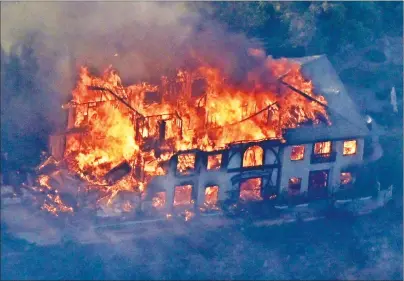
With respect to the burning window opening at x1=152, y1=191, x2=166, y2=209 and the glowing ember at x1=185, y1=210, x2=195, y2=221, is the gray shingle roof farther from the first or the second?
the burning window opening at x1=152, y1=191, x2=166, y2=209

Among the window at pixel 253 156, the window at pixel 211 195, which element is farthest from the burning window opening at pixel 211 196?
the window at pixel 253 156

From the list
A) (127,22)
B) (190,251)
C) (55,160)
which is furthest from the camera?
(127,22)

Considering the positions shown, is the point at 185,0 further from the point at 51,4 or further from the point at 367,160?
the point at 367,160

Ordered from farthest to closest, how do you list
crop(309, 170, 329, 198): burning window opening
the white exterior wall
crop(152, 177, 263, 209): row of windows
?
crop(309, 170, 329, 198): burning window opening
the white exterior wall
crop(152, 177, 263, 209): row of windows

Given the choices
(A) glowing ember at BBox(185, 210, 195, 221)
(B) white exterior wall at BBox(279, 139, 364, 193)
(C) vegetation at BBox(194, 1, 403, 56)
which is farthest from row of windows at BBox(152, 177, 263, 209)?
(C) vegetation at BBox(194, 1, 403, 56)

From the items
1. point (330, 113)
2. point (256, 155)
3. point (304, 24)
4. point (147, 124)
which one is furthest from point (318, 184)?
point (304, 24)

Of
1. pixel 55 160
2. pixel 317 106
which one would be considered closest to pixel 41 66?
pixel 55 160

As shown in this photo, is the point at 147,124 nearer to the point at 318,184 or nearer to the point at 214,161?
the point at 214,161
